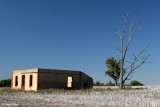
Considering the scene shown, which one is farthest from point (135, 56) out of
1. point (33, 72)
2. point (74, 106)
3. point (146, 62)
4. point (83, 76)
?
point (74, 106)

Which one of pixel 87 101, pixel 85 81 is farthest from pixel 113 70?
pixel 87 101

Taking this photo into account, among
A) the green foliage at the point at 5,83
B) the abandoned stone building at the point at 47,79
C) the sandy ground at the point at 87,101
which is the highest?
the abandoned stone building at the point at 47,79

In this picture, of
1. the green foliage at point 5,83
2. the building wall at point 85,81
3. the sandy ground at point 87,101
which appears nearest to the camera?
the sandy ground at point 87,101

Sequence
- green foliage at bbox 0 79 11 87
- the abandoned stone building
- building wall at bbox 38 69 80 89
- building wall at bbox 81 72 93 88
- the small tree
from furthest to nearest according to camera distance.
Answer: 1. the small tree
2. green foliage at bbox 0 79 11 87
3. building wall at bbox 81 72 93 88
4. building wall at bbox 38 69 80 89
5. the abandoned stone building

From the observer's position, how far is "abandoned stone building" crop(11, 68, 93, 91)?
22.1 metres

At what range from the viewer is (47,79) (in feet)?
74.5

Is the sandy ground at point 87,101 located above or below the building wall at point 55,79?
below

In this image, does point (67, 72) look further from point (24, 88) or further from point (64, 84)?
point (24, 88)

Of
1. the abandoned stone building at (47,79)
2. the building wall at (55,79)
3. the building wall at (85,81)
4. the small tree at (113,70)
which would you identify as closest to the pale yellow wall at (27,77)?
the abandoned stone building at (47,79)

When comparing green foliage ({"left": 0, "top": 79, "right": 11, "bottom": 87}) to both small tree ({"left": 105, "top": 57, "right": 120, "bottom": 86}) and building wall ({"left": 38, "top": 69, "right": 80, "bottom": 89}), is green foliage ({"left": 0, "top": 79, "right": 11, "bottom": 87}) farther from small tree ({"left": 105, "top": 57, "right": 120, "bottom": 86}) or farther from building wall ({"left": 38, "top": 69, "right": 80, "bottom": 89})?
small tree ({"left": 105, "top": 57, "right": 120, "bottom": 86})

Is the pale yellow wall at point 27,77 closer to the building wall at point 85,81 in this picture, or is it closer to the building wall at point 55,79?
the building wall at point 55,79

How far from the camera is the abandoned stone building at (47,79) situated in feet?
72.6

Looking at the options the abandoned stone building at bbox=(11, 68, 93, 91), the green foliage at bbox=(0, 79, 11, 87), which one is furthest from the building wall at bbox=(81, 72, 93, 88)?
the green foliage at bbox=(0, 79, 11, 87)

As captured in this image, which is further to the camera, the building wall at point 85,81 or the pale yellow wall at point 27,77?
the building wall at point 85,81
